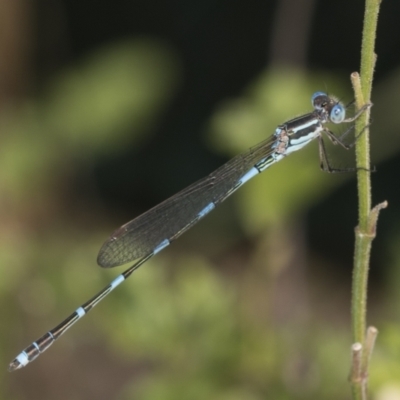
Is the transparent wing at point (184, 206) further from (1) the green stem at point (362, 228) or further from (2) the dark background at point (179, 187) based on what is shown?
(1) the green stem at point (362, 228)

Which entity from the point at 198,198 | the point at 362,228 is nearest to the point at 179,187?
the point at 198,198

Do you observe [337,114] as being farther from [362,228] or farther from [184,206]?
[362,228]

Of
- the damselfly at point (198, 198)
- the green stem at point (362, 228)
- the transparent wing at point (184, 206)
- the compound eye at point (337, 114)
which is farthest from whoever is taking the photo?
the transparent wing at point (184, 206)

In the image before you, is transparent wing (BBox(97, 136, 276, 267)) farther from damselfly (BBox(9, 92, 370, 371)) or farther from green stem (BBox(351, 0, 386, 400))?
green stem (BBox(351, 0, 386, 400))

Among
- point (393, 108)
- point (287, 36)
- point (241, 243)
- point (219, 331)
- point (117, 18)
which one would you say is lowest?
point (219, 331)

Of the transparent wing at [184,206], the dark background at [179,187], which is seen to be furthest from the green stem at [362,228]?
the transparent wing at [184,206]

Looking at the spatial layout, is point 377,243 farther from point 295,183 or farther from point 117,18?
point 117,18

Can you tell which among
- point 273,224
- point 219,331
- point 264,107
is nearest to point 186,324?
point 219,331
